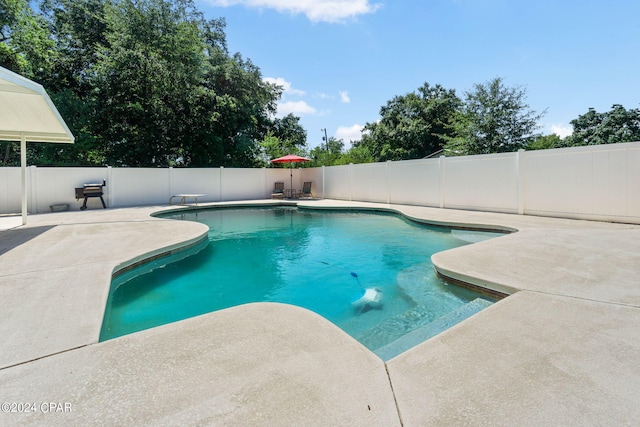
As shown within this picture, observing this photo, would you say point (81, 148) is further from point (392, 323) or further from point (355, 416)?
point (355, 416)

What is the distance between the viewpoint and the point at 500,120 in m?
14.1

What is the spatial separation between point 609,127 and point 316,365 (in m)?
25.6

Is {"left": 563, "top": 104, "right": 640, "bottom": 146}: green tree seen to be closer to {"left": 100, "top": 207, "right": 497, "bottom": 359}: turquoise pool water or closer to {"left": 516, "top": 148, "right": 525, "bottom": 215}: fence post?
{"left": 516, "top": 148, "right": 525, "bottom": 215}: fence post

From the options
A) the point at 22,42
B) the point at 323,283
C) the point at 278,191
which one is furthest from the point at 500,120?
the point at 22,42

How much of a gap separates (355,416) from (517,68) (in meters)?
15.4

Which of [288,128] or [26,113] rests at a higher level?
[288,128]

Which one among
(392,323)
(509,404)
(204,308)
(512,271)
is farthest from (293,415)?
(512,271)

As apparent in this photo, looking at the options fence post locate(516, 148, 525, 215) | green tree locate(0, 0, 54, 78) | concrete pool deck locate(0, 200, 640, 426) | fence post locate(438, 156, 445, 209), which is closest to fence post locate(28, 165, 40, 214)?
green tree locate(0, 0, 54, 78)

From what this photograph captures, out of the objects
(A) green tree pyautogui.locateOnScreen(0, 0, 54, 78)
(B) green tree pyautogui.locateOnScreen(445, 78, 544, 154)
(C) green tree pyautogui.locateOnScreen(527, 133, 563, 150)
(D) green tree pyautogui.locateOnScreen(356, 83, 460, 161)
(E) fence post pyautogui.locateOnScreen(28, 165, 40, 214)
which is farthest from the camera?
(D) green tree pyautogui.locateOnScreen(356, 83, 460, 161)

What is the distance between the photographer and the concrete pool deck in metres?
1.40

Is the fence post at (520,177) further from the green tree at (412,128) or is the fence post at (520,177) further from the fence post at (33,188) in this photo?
the fence post at (33,188)

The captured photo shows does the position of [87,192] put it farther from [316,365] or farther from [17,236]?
[316,365]

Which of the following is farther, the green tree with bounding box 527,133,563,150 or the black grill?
the green tree with bounding box 527,133,563,150

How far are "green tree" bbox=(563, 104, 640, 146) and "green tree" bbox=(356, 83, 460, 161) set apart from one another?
7780 mm
